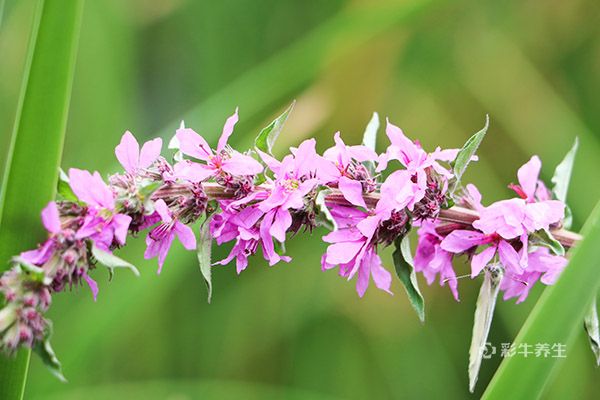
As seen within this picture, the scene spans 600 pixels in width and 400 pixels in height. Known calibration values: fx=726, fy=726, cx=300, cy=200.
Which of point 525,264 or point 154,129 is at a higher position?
point 154,129

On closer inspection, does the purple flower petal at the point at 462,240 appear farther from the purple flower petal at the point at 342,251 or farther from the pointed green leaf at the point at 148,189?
the pointed green leaf at the point at 148,189

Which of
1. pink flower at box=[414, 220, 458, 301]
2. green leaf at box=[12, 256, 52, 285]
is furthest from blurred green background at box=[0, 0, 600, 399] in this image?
green leaf at box=[12, 256, 52, 285]

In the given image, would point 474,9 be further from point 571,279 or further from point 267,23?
point 571,279

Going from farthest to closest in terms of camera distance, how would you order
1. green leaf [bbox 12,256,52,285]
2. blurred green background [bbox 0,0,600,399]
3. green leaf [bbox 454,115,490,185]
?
blurred green background [bbox 0,0,600,399] → green leaf [bbox 454,115,490,185] → green leaf [bbox 12,256,52,285]

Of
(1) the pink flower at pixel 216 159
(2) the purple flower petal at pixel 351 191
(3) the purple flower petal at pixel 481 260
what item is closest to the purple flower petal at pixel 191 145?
(1) the pink flower at pixel 216 159

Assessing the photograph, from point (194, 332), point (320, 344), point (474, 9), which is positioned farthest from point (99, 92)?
point (474, 9)

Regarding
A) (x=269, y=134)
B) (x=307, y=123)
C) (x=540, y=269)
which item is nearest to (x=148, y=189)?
(x=269, y=134)

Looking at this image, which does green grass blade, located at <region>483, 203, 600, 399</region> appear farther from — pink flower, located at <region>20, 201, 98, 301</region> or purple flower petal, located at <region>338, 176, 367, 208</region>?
pink flower, located at <region>20, 201, 98, 301</region>
